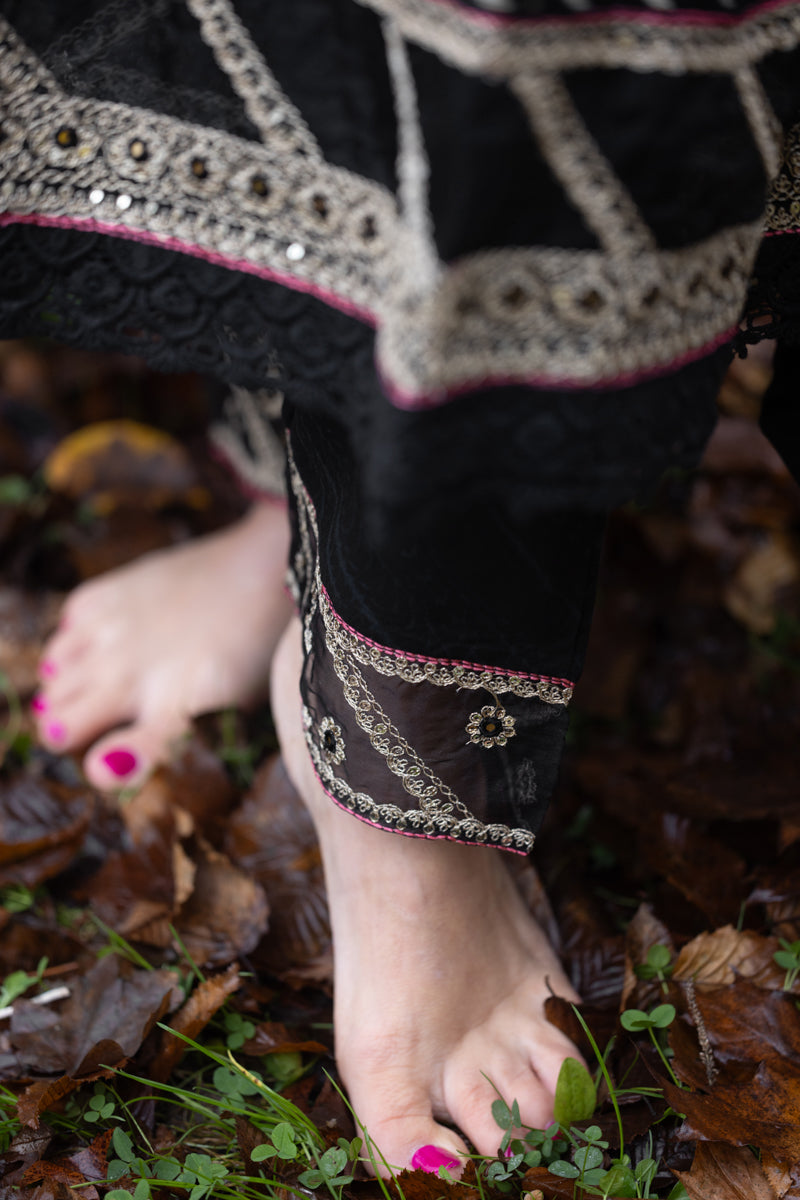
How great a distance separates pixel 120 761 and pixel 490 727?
734mm

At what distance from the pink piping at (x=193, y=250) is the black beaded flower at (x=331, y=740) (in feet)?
1.18

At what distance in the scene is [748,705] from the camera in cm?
142

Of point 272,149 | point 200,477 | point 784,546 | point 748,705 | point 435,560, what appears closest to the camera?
point 272,149

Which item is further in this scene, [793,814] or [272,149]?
[793,814]

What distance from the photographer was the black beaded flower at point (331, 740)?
84cm

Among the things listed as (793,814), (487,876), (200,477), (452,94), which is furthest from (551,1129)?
(200,477)

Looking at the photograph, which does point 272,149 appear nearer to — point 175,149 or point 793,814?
point 175,149

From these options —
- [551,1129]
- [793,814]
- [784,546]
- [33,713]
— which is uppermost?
[33,713]

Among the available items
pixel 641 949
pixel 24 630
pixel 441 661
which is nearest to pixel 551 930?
pixel 641 949

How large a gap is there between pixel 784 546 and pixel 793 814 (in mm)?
723

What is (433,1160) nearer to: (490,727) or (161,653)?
(490,727)

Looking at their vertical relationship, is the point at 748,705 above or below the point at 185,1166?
below

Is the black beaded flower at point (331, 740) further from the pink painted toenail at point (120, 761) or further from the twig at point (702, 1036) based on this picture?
the pink painted toenail at point (120, 761)

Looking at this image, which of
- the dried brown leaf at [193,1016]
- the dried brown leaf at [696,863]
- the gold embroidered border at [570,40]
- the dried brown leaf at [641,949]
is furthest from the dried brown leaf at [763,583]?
the gold embroidered border at [570,40]
